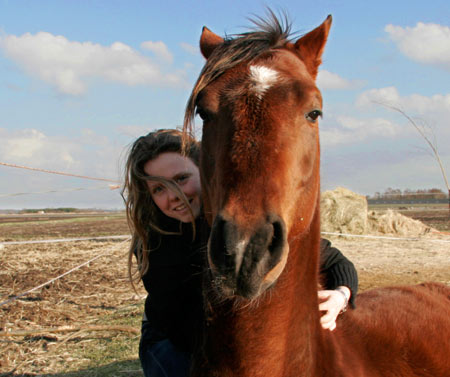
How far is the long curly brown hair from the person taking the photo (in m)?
2.99

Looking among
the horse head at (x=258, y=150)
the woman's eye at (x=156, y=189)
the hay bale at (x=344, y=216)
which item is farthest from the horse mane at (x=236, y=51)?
the hay bale at (x=344, y=216)

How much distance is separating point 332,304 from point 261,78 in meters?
1.45

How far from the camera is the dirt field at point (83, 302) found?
4848 millimetres

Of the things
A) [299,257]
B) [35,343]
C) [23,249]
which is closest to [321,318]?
[299,257]

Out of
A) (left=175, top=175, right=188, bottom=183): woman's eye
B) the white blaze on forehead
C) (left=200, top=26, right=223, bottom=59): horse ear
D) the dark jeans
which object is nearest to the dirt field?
the dark jeans

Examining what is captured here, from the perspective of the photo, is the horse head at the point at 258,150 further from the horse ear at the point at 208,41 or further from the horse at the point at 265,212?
the horse ear at the point at 208,41

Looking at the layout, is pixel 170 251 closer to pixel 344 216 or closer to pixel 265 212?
pixel 265 212

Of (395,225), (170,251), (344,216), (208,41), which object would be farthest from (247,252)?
(395,225)

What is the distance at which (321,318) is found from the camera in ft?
7.91

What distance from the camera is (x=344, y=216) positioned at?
16422mm

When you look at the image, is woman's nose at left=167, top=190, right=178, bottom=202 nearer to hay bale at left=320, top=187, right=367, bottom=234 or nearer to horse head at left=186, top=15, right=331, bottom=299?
horse head at left=186, top=15, right=331, bottom=299

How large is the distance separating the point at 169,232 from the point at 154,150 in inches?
23.9

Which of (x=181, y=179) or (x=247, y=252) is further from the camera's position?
(x=181, y=179)

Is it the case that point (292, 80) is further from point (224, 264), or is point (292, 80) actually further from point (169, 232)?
point (169, 232)
